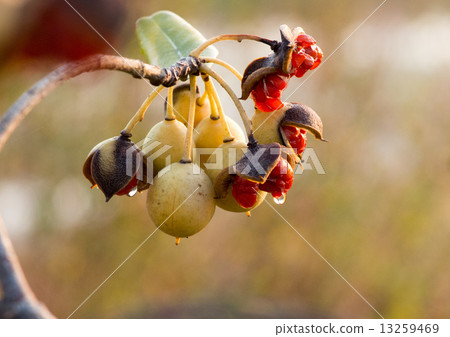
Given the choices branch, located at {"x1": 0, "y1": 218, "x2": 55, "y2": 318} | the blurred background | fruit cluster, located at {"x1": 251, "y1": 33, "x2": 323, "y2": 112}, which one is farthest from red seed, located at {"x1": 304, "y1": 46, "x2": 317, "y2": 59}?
the blurred background

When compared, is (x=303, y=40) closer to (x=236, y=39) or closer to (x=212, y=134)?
(x=236, y=39)

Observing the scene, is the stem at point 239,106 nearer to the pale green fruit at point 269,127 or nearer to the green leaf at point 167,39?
the pale green fruit at point 269,127

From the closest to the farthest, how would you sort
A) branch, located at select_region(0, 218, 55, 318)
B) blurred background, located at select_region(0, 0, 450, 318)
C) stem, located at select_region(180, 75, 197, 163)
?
branch, located at select_region(0, 218, 55, 318), stem, located at select_region(180, 75, 197, 163), blurred background, located at select_region(0, 0, 450, 318)

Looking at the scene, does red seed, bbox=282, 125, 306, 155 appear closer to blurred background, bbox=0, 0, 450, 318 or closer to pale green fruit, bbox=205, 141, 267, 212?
pale green fruit, bbox=205, 141, 267, 212

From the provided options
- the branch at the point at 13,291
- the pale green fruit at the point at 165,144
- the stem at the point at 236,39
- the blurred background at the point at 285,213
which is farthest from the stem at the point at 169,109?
the blurred background at the point at 285,213

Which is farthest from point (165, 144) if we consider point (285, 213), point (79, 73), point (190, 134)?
point (285, 213)
